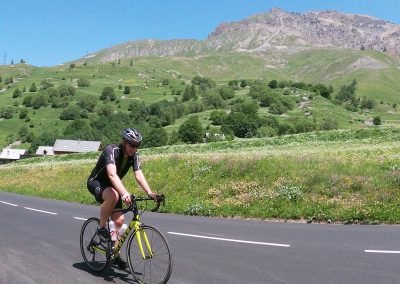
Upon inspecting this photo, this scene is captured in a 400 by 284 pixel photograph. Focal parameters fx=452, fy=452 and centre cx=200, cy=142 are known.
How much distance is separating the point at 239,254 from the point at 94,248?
2.89 meters

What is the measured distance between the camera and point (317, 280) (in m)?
7.04

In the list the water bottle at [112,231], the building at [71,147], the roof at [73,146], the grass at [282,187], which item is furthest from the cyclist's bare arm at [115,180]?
the roof at [73,146]

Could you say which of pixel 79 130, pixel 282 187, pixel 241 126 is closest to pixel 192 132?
pixel 241 126

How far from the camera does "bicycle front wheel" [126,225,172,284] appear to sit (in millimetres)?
6711

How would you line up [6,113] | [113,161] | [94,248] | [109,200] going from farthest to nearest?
[6,113] < [94,248] < [109,200] < [113,161]

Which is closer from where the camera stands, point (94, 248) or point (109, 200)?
point (109, 200)

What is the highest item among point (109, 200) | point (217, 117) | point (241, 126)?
point (217, 117)

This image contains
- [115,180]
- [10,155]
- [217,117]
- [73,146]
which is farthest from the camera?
[217,117]

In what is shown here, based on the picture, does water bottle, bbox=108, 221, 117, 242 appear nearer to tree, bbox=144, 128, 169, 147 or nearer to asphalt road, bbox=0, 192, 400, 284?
asphalt road, bbox=0, 192, 400, 284

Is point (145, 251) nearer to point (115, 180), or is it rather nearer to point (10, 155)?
point (115, 180)

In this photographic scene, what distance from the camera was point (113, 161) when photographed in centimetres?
730

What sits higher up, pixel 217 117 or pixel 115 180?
pixel 217 117

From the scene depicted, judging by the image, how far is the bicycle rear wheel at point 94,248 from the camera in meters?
7.80

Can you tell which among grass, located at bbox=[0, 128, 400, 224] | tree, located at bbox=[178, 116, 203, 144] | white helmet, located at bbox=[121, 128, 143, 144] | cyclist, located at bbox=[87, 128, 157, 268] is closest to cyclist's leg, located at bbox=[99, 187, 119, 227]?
cyclist, located at bbox=[87, 128, 157, 268]
